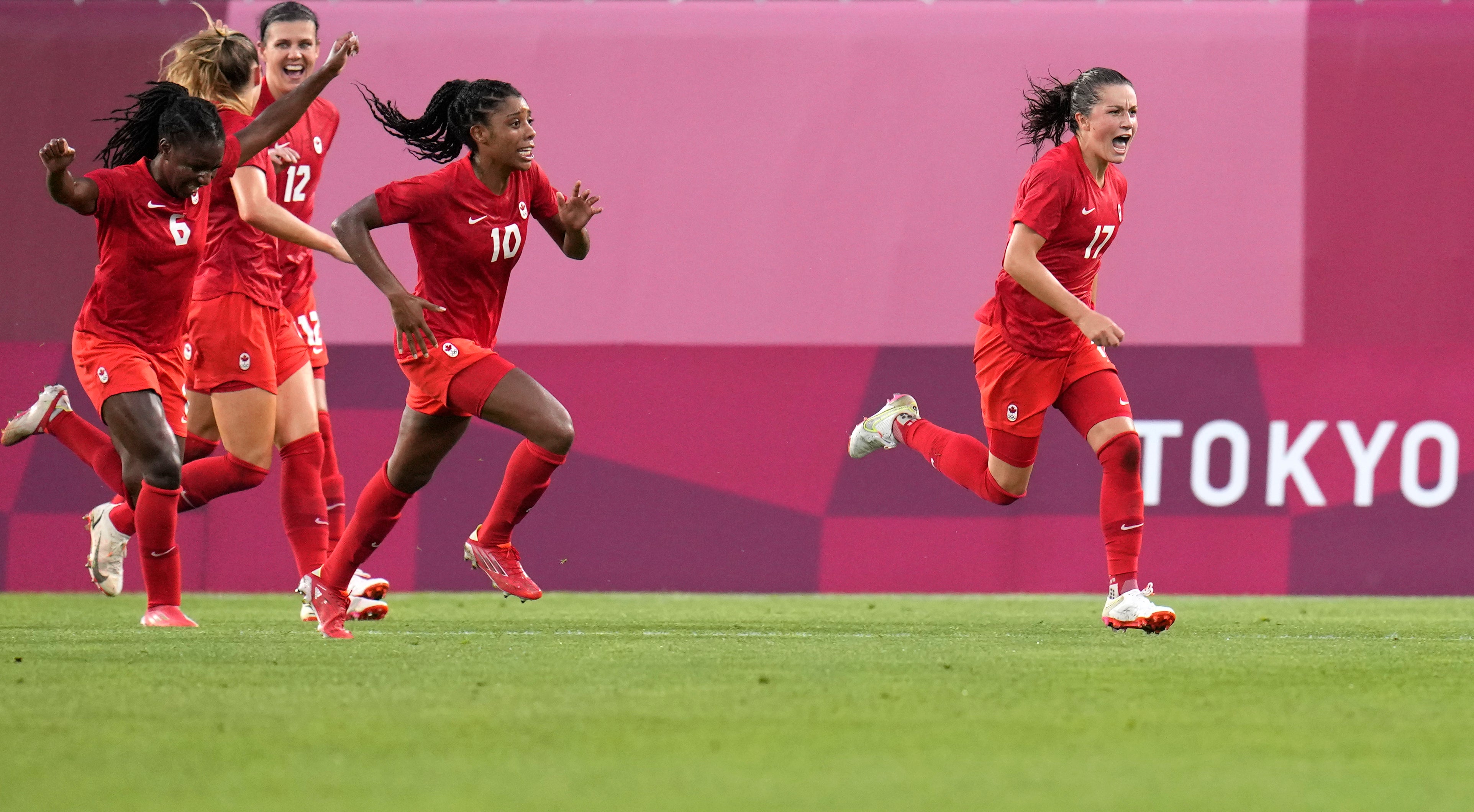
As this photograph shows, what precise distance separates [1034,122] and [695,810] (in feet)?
13.4

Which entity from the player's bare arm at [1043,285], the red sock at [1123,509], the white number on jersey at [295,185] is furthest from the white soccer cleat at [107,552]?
the red sock at [1123,509]

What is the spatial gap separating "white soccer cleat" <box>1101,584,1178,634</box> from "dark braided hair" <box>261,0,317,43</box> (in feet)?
12.1

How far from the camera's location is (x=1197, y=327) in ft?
28.3

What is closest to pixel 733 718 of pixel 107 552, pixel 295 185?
pixel 295 185

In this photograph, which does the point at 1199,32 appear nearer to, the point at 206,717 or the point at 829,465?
the point at 829,465

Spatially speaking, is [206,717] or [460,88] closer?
[206,717]

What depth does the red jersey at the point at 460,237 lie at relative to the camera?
563 centimetres

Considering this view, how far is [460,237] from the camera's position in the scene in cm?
569

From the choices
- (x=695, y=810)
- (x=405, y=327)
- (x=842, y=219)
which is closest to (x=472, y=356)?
(x=405, y=327)

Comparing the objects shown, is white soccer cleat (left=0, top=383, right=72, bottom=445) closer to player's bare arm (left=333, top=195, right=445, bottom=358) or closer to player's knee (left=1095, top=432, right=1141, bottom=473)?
player's bare arm (left=333, top=195, right=445, bottom=358)

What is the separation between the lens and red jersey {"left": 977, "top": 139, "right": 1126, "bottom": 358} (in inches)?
232

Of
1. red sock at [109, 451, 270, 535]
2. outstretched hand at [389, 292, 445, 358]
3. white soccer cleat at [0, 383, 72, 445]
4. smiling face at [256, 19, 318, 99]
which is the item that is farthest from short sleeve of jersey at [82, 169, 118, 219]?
white soccer cleat at [0, 383, 72, 445]

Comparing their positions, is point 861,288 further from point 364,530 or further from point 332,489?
point 364,530

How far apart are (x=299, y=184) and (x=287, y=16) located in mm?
641
